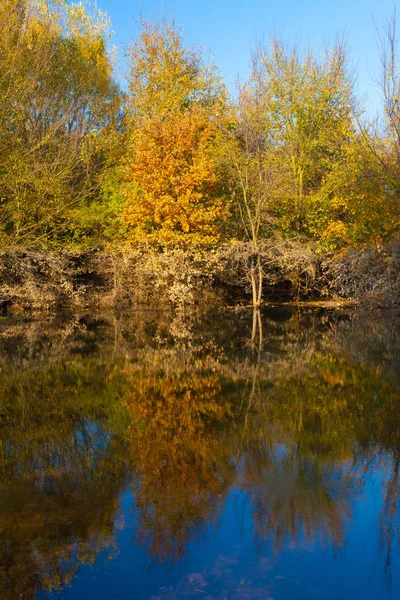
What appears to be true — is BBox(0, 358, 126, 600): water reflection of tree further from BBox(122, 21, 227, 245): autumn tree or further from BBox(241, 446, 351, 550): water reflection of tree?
BBox(122, 21, 227, 245): autumn tree

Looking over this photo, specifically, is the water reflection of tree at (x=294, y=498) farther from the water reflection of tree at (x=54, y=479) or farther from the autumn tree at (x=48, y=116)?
the autumn tree at (x=48, y=116)

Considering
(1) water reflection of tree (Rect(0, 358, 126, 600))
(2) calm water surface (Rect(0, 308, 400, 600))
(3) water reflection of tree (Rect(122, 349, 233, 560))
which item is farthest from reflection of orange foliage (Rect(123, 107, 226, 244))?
(1) water reflection of tree (Rect(0, 358, 126, 600))

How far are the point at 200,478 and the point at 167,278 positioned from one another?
20.8 meters

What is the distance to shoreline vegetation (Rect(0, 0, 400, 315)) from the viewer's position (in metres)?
23.8

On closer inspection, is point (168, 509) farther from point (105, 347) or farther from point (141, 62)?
point (141, 62)

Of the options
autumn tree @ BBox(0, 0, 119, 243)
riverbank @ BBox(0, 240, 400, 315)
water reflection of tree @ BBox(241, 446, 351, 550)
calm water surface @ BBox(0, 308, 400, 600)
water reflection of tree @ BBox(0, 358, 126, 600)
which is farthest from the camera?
riverbank @ BBox(0, 240, 400, 315)

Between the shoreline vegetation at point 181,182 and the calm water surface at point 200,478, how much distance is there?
11.4m

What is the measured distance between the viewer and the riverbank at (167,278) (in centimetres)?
2503

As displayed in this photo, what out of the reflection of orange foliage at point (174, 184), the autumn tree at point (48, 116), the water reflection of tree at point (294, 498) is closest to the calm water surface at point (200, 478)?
the water reflection of tree at point (294, 498)

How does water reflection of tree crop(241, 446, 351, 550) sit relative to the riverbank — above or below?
below

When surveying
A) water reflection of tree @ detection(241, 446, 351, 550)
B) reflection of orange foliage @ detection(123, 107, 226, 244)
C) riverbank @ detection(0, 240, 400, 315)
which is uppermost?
reflection of orange foliage @ detection(123, 107, 226, 244)

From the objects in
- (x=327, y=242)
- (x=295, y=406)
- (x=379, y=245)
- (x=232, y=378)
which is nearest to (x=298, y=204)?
(x=327, y=242)

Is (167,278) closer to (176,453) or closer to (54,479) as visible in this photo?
(176,453)

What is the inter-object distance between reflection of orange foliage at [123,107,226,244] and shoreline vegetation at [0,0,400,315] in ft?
0.29
